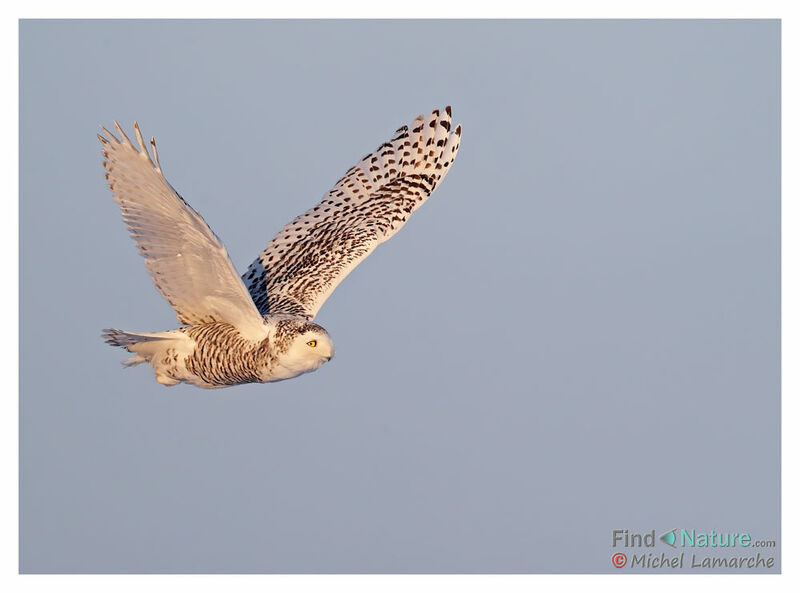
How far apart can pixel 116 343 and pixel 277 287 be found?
183 centimetres

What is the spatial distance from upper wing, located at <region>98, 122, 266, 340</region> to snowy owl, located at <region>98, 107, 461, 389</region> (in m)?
0.01

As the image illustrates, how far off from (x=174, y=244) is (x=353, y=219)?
303 cm

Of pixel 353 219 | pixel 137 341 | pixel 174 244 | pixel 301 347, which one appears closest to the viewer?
pixel 174 244

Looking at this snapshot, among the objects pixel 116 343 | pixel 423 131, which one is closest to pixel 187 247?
pixel 116 343

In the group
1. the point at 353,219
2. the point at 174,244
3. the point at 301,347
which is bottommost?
the point at 301,347

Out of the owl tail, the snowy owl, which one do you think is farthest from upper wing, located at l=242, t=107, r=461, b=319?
the owl tail

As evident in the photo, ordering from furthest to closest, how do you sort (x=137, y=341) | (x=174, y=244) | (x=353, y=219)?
(x=353, y=219) → (x=137, y=341) → (x=174, y=244)

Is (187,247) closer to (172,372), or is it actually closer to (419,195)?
(172,372)

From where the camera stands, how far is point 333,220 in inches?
452

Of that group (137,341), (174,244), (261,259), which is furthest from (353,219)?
(174,244)

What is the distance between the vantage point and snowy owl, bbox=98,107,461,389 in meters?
8.45

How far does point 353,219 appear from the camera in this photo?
1144cm

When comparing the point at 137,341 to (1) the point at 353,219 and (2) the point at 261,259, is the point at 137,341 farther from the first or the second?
(1) the point at 353,219

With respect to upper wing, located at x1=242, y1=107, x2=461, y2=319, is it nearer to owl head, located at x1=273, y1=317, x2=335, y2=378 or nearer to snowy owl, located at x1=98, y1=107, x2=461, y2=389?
snowy owl, located at x1=98, y1=107, x2=461, y2=389
